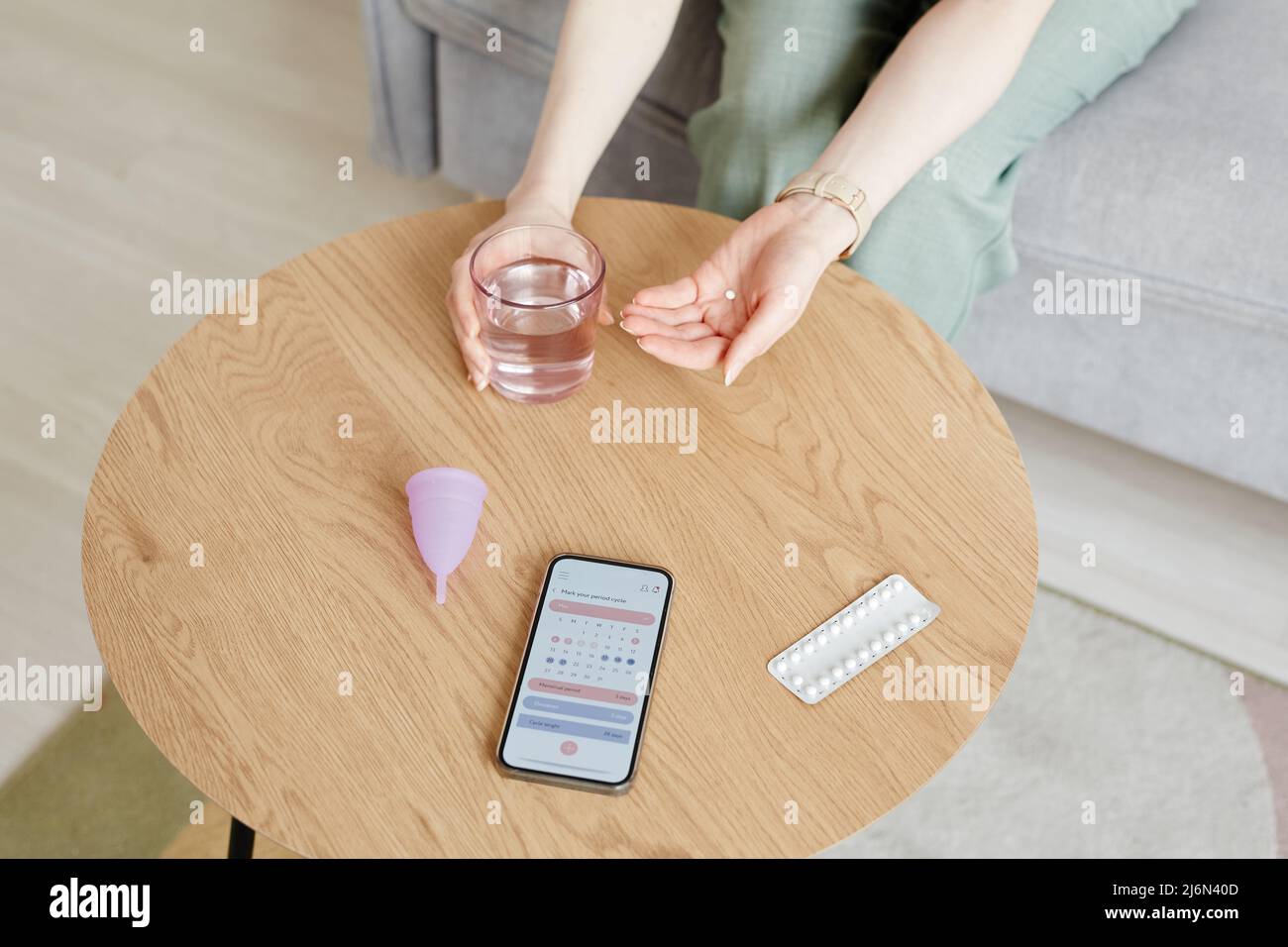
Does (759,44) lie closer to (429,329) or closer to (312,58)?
(429,329)

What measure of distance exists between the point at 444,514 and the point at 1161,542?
978mm

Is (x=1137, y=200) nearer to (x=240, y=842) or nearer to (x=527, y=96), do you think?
(x=527, y=96)

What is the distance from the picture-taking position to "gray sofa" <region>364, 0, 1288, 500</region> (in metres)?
1.13

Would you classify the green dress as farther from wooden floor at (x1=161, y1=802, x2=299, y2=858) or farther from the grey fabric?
wooden floor at (x1=161, y1=802, x2=299, y2=858)

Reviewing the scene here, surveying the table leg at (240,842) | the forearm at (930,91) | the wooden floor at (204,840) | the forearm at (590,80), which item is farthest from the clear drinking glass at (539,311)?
the wooden floor at (204,840)

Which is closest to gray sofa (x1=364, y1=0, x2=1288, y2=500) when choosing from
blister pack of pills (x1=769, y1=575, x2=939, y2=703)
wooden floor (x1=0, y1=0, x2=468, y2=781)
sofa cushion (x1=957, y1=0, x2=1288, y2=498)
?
sofa cushion (x1=957, y1=0, x2=1288, y2=498)

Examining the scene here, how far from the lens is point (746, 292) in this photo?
2.85ft

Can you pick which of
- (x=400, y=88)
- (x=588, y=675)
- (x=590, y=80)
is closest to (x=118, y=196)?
(x=400, y=88)

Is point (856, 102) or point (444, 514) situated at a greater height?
point (856, 102)

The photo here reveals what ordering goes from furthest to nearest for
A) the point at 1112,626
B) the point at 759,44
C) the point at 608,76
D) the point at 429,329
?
the point at 1112,626 < the point at 759,44 < the point at 608,76 < the point at 429,329

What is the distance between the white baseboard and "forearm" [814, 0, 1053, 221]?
0.56m
